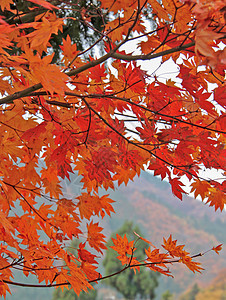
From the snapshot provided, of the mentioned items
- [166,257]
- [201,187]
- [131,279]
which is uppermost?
[131,279]

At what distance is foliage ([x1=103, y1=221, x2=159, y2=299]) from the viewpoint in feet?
29.1

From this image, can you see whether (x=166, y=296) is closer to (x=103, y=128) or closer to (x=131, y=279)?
(x=131, y=279)

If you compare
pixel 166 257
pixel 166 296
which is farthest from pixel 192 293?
pixel 166 257

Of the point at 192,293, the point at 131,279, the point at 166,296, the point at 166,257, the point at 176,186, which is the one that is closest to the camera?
the point at 176,186

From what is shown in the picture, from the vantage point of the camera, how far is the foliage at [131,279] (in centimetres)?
887

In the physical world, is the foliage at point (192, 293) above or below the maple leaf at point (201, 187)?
above

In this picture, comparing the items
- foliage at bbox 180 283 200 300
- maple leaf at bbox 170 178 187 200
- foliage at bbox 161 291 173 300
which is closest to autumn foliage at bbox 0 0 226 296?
maple leaf at bbox 170 178 187 200

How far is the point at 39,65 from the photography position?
1.78 ft

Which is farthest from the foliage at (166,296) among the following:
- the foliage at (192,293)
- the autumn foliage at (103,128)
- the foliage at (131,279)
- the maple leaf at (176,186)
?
the maple leaf at (176,186)

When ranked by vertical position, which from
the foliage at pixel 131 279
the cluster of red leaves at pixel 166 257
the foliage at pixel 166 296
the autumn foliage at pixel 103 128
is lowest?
the cluster of red leaves at pixel 166 257

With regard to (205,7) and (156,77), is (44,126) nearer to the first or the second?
(156,77)

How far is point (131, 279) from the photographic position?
369 inches

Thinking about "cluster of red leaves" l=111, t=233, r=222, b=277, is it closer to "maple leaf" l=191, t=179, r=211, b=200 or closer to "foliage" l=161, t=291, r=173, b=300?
"maple leaf" l=191, t=179, r=211, b=200

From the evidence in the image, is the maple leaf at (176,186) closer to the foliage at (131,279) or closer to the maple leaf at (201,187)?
the maple leaf at (201,187)
